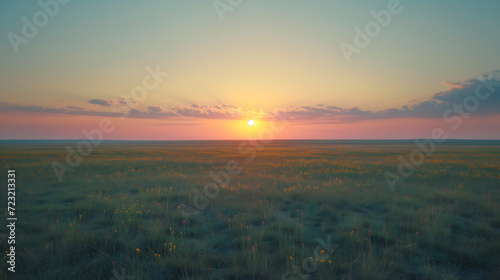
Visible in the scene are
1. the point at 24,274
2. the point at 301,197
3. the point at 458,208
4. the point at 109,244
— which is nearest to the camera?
the point at 24,274

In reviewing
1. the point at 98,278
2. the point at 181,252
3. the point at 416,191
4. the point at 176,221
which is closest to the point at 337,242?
the point at 181,252

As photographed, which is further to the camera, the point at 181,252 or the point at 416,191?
the point at 416,191

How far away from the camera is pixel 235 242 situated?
562 cm

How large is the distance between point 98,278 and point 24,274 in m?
1.28

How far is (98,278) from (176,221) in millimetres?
2995

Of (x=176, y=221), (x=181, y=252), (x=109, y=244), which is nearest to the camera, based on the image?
(x=181, y=252)

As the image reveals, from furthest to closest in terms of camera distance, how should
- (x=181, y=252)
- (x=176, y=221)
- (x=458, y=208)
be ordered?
1. (x=458, y=208)
2. (x=176, y=221)
3. (x=181, y=252)

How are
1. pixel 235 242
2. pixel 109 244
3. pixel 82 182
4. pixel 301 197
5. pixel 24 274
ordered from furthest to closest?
pixel 82 182 < pixel 301 197 < pixel 235 242 < pixel 109 244 < pixel 24 274

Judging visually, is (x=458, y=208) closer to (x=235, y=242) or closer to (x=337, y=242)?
(x=337, y=242)

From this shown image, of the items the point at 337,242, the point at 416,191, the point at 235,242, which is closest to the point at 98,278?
the point at 235,242

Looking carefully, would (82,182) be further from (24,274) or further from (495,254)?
(495,254)

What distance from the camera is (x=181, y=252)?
488 cm

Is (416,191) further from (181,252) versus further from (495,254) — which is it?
(181,252)

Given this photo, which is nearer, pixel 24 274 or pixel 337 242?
pixel 24 274
